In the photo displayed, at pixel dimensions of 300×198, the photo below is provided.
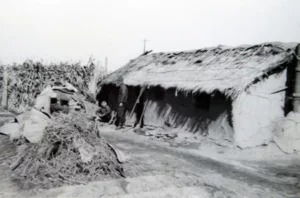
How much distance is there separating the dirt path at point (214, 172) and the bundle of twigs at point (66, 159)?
0.74 metres

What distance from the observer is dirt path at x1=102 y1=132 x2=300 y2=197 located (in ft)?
20.0

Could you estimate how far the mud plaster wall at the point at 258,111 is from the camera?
9.60 metres

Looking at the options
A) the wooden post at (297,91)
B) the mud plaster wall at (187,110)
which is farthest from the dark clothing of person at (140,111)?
the wooden post at (297,91)

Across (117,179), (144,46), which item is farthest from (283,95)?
(144,46)

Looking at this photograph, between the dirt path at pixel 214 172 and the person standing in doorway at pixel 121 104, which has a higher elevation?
the person standing in doorway at pixel 121 104

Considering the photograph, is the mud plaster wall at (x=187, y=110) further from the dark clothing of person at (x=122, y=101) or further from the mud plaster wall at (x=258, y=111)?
the dark clothing of person at (x=122, y=101)

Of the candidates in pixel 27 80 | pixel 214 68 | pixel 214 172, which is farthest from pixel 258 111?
pixel 27 80

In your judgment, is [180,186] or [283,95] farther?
[283,95]

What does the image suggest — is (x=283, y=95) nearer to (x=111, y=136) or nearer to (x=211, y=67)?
(x=211, y=67)

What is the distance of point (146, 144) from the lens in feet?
34.8

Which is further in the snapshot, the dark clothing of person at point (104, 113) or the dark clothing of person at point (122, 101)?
the dark clothing of person at point (104, 113)

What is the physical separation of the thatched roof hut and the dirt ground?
1.87m

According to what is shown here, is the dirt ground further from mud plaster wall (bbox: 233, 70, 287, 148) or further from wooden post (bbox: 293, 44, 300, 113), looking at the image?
wooden post (bbox: 293, 44, 300, 113)

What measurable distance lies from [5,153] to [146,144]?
4583 mm
